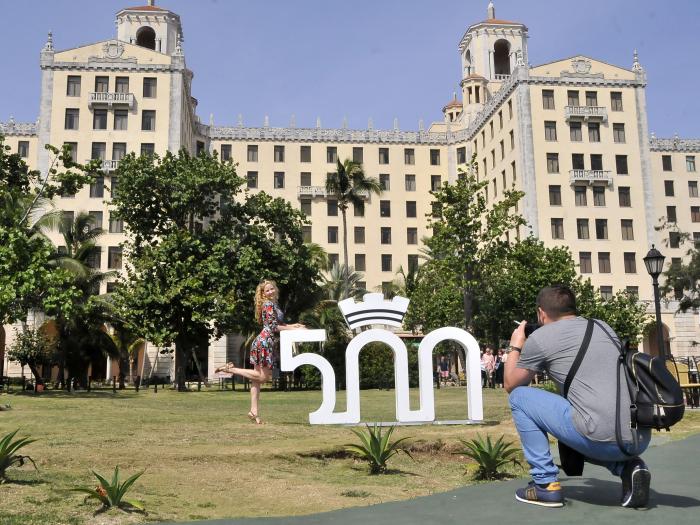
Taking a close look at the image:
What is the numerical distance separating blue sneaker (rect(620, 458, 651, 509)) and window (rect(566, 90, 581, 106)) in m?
54.8

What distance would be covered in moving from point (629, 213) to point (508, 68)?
2773 cm

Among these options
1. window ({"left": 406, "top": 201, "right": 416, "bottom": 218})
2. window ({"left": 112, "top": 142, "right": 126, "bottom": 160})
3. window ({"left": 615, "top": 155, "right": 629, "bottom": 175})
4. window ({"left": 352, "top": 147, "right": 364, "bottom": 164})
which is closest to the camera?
window ({"left": 112, "top": 142, "right": 126, "bottom": 160})

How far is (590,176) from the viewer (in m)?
53.6

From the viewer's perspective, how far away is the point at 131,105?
52188mm

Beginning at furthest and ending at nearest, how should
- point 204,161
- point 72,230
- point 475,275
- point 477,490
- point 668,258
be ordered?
point 668,258, point 475,275, point 72,230, point 204,161, point 477,490

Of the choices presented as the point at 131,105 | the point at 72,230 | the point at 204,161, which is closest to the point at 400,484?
the point at 204,161

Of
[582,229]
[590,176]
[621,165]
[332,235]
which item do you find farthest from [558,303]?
[332,235]

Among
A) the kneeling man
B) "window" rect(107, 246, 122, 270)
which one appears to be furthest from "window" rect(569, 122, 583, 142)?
the kneeling man

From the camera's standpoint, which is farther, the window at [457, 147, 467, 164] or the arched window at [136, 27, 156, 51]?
the arched window at [136, 27, 156, 51]

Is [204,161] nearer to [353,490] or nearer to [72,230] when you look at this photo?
[72,230]

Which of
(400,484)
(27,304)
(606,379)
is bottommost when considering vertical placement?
(400,484)

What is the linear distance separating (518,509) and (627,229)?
53961mm

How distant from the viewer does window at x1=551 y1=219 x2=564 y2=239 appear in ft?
175

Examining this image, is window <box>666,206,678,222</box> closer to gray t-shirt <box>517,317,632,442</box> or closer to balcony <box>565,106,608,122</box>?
balcony <box>565,106,608,122</box>
